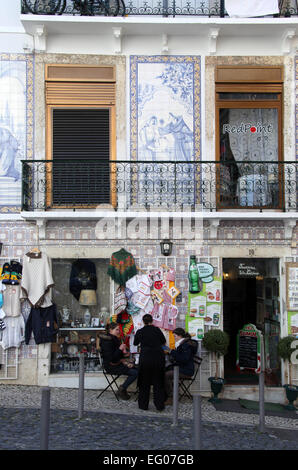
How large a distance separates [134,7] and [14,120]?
3.30m

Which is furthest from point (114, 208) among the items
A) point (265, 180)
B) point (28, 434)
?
point (28, 434)

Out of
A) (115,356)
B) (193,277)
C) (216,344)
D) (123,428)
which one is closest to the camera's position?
(123,428)

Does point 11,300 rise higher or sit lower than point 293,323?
higher

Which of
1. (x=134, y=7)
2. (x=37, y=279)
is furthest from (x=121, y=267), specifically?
(x=134, y=7)

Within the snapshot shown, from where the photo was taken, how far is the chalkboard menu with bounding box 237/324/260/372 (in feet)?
36.3

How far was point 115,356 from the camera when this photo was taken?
30.0 ft

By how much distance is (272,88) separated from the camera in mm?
10977

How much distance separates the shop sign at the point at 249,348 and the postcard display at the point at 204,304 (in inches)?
40.6

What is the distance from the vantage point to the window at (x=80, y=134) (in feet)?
34.9

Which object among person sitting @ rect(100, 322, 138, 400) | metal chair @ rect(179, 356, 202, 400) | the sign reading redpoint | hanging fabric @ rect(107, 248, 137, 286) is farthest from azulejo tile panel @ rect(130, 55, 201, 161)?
metal chair @ rect(179, 356, 202, 400)

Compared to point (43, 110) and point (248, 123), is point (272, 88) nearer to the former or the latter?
point (248, 123)

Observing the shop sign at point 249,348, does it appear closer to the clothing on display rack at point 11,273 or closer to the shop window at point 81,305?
the shop window at point 81,305

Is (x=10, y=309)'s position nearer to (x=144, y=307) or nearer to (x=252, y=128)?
(x=144, y=307)
